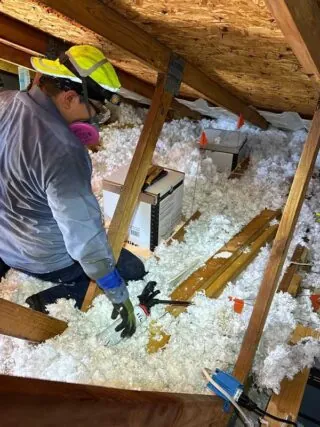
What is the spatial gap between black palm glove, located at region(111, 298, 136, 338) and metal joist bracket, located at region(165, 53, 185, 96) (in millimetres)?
1016

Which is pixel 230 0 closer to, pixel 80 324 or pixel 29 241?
pixel 29 241

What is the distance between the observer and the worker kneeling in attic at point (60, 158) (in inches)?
59.9

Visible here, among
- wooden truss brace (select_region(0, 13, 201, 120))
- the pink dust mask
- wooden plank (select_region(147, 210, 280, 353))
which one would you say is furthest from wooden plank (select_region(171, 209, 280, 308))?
wooden truss brace (select_region(0, 13, 201, 120))

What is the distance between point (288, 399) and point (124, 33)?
161cm

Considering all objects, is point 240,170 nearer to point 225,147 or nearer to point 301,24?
point 225,147

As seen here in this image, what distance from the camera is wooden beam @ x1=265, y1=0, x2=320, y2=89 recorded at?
3.53ft

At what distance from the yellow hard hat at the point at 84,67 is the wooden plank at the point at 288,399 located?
4.65 ft

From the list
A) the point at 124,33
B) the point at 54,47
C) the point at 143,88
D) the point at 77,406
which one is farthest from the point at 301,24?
the point at 143,88

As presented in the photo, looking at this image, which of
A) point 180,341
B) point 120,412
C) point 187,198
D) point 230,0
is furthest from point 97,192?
point 120,412

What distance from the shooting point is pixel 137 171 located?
6.35 ft

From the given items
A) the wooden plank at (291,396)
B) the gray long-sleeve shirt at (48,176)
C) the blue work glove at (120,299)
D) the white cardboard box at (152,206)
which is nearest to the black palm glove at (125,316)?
the blue work glove at (120,299)

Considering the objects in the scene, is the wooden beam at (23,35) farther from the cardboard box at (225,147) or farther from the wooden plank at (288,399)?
the wooden plank at (288,399)

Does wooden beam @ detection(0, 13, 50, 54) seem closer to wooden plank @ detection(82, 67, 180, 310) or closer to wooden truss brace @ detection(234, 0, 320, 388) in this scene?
wooden plank @ detection(82, 67, 180, 310)

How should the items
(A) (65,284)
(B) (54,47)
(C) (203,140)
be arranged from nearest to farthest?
1. (A) (65,284)
2. (B) (54,47)
3. (C) (203,140)
